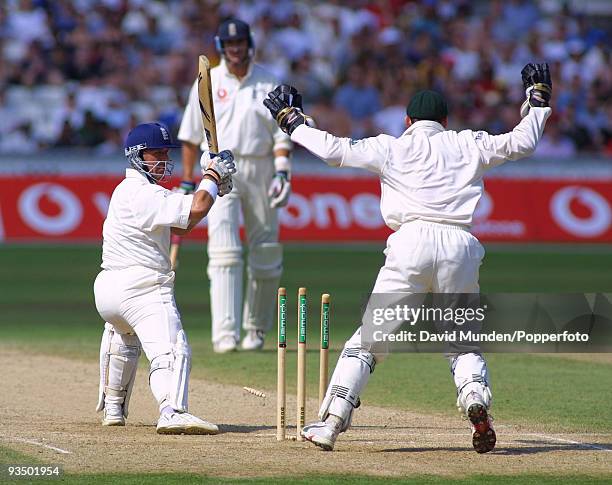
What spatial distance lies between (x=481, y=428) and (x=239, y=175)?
4880 millimetres

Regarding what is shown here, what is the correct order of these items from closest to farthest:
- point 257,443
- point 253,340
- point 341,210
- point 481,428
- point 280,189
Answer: point 481,428 → point 257,443 → point 280,189 → point 253,340 → point 341,210

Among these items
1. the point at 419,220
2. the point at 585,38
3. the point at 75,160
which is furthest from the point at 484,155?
the point at 585,38

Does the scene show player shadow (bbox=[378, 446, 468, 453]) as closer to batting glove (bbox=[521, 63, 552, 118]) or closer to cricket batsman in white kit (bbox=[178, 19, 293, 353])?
batting glove (bbox=[521, 63, 552, 118])

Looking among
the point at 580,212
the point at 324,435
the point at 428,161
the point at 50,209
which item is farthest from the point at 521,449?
the point at 580,212

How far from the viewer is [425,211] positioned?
6926 mm

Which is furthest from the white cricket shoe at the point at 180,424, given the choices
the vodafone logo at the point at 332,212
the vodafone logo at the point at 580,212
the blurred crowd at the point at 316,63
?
the vodafone logo at the point at 580,212

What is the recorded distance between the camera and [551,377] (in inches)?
398

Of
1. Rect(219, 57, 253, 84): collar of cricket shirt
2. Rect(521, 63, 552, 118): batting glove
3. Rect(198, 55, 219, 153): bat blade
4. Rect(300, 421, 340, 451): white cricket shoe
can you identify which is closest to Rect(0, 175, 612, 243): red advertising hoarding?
Rect(219, 57, 253, 84): collar of cricket shirt

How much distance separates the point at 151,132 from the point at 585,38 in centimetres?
1952

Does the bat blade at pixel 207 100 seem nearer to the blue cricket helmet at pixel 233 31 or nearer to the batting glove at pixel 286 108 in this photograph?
the batting glove at pixel 286 108

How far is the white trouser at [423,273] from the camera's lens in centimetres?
682

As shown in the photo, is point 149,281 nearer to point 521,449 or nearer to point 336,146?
point 336,146

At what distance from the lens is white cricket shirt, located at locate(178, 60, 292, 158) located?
10.9 meters

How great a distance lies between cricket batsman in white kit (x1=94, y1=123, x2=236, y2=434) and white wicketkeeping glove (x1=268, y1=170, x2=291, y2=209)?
3.18 meters
